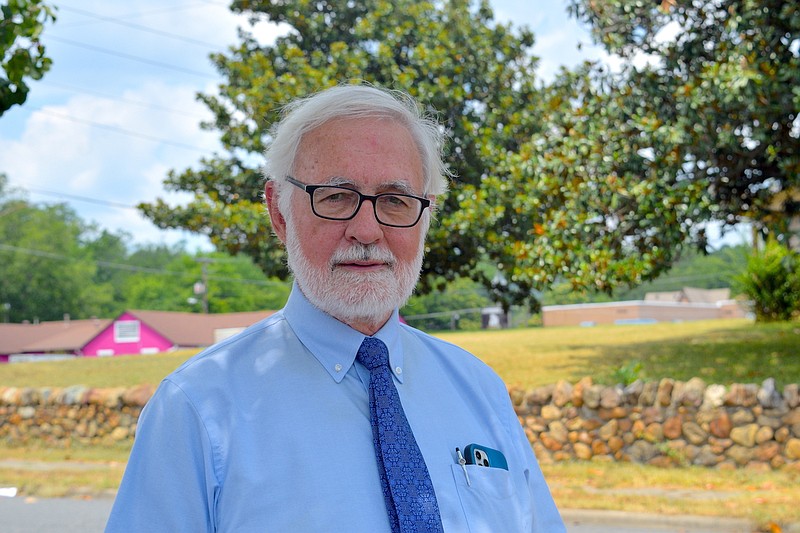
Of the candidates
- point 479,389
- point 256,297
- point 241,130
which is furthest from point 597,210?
point 256,297

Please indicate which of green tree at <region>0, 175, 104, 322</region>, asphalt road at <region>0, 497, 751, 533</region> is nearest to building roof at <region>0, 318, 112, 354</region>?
green tree at <region>0, 175, 104, 322</region>

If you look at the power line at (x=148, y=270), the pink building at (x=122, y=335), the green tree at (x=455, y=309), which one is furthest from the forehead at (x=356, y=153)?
the power line at (x=148, y=270)

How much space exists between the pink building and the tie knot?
129 ft

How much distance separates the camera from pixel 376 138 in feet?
6.22

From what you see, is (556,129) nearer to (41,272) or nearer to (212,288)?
(212,288)

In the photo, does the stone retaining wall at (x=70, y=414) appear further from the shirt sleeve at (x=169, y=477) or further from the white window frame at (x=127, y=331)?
the white window frame at (x=127, y=331)

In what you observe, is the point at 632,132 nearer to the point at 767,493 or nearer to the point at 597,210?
the point at 597,210

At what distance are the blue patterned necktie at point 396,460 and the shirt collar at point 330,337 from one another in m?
0.04

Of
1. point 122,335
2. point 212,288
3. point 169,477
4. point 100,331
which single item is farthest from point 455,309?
point 169,477

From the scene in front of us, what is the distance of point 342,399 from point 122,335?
51226 millimetres

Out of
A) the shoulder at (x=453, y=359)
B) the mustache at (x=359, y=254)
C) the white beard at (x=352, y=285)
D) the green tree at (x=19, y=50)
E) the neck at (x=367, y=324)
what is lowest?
the shoulder at (x=453, y=359)

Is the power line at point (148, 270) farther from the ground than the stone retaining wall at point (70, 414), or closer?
farther from the ground

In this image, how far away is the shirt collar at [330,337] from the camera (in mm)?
1841

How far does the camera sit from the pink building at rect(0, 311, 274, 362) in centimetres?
4725
